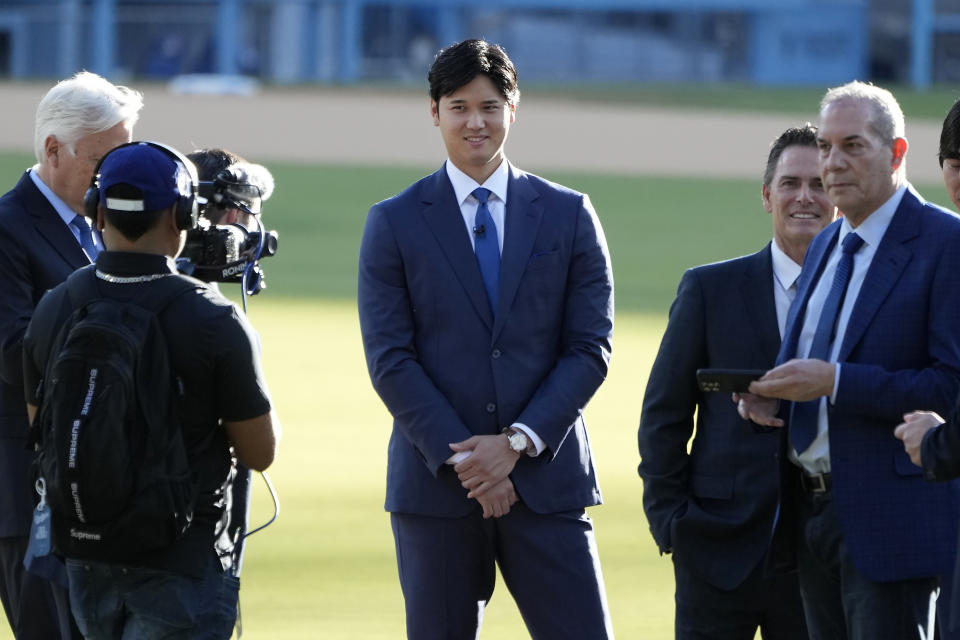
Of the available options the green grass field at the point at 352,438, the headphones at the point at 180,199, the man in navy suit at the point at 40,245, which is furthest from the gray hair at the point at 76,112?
the green grass field at the point at 352,438

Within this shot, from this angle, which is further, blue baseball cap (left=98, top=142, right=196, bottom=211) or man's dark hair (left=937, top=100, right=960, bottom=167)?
man's dark hair (left=937, top=100, right=960, bottom=167)

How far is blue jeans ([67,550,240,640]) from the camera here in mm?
3301

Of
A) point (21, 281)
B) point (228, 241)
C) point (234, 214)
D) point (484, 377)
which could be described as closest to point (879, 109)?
point (484, 377)

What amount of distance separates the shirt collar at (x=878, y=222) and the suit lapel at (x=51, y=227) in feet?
7.04

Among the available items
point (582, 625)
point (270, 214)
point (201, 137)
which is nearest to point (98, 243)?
point (582, 625)

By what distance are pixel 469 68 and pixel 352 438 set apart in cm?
491

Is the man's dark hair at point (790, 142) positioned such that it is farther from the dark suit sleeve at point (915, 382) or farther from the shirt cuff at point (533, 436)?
the shirt cuff at point (533, 436)

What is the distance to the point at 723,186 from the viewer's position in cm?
2323

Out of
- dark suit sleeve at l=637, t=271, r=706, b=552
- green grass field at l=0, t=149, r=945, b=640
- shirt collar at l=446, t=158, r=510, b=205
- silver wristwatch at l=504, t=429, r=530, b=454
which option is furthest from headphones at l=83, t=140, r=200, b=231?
green grass field at l=0, t=149, r=945, b=640

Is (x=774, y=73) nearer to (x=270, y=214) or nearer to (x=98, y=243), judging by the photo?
(x=270, y=214)

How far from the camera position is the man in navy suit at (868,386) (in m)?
3.51

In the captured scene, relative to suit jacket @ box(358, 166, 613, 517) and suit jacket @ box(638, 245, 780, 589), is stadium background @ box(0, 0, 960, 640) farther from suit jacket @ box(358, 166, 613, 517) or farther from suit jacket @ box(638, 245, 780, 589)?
suit jacket @ box(638, 245, 780, 589)

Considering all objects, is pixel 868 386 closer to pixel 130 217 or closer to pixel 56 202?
pixel 130 217

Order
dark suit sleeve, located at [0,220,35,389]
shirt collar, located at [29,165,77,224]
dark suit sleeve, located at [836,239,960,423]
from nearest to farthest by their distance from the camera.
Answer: dark suit sleeve, located at [836,239,960,423] → dark suit sleeve, located at [0,220,35,389] → shirt collar, located at [29,165,77,224]
